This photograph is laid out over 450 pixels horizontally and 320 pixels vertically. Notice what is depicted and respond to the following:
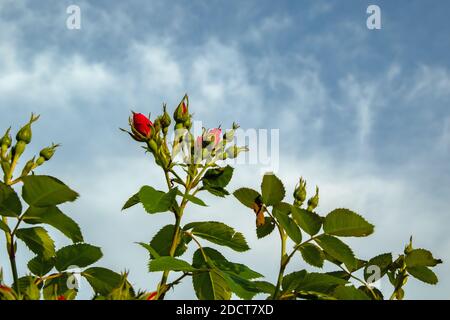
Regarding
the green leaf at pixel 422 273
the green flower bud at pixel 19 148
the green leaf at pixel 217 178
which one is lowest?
the green leaf at pixel 422 273

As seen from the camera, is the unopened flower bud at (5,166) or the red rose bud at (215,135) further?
the red rose bud at (215,135)

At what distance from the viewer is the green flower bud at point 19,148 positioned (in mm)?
2242

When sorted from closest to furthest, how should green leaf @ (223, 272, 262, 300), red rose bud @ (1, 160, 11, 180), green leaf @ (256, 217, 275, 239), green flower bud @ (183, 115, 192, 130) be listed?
1. green leaf @ (223, 272, 262, 300)
2. red rose bud @ (1, 160, 11, 180)
3. green leaf @ (256, 217, 275, 239)
4. green flower bud @ (183, 115, 192, 130)

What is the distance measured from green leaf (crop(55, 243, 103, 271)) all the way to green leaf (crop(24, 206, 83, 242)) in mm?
35

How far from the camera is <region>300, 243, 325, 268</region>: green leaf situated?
84.6 inches

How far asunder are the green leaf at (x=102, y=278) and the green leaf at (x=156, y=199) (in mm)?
261

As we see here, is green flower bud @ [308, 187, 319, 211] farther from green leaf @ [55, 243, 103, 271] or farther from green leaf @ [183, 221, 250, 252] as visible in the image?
green leaf @ [55, 243, 103, 271]

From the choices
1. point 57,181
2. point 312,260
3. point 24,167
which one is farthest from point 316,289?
point 24,167

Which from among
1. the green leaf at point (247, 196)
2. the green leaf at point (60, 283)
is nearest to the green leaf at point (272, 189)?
the green leaf at point (247, 196)

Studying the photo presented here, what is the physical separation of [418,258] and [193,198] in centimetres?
98

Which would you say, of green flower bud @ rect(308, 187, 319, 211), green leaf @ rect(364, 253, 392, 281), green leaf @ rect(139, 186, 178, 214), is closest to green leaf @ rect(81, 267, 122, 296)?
green leaf @ rect(139, 186, 178, 214)

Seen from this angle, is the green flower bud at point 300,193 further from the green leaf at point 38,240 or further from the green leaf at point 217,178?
the green leaf at point 38,240

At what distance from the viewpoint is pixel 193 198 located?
214 cm
